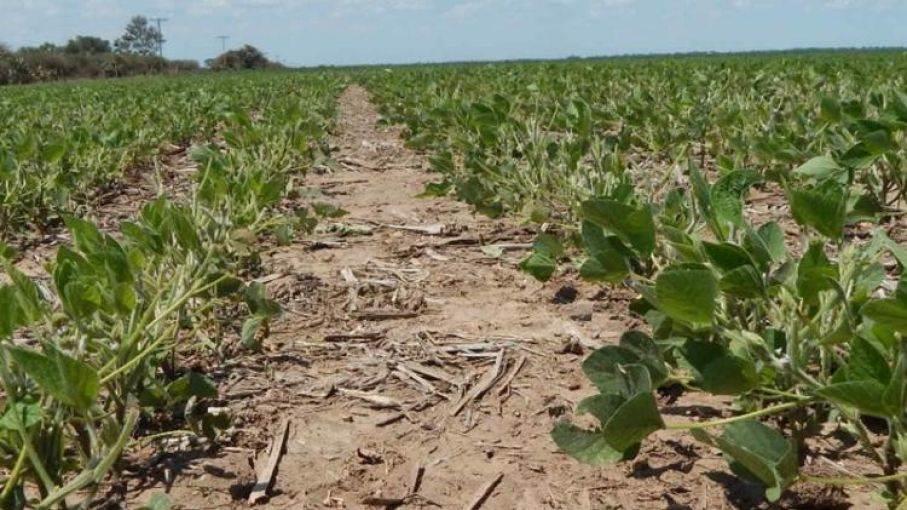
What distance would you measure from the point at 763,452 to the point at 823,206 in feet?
1.65

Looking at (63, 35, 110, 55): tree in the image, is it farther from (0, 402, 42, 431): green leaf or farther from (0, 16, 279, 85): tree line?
(0, 402, 42, 431): green leaf

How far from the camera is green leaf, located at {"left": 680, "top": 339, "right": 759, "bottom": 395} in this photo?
4.31 feet

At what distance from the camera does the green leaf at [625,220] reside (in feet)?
4.98

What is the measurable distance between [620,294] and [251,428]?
3.96 ft

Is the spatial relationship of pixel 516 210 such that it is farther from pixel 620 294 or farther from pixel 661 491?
pixel 661 491

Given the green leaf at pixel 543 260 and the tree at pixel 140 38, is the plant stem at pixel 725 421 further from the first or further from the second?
the tree at pixel 140 38

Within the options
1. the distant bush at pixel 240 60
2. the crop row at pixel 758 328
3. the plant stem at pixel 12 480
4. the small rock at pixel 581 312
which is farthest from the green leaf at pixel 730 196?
the distant bush at pixel 240 60

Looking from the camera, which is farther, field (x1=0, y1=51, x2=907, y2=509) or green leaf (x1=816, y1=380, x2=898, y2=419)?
field (x1=0, y1=51, x2=907, y2=509)

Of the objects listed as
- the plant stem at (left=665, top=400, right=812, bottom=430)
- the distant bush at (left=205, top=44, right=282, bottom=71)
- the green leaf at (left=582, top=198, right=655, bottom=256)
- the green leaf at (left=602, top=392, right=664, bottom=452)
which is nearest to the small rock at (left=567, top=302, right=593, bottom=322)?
the green leaf at (left=582, top=198, right=655, bottom=256)

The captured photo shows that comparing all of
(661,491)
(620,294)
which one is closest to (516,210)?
(620,294)

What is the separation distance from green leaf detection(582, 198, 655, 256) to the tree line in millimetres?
47389

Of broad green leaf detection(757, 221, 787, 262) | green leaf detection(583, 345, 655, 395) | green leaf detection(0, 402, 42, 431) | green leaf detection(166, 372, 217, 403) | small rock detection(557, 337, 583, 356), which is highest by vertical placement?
broad green leaf detection(757, 221, 787, 262)

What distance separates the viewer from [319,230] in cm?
379

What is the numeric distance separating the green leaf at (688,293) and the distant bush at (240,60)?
2521 inches
